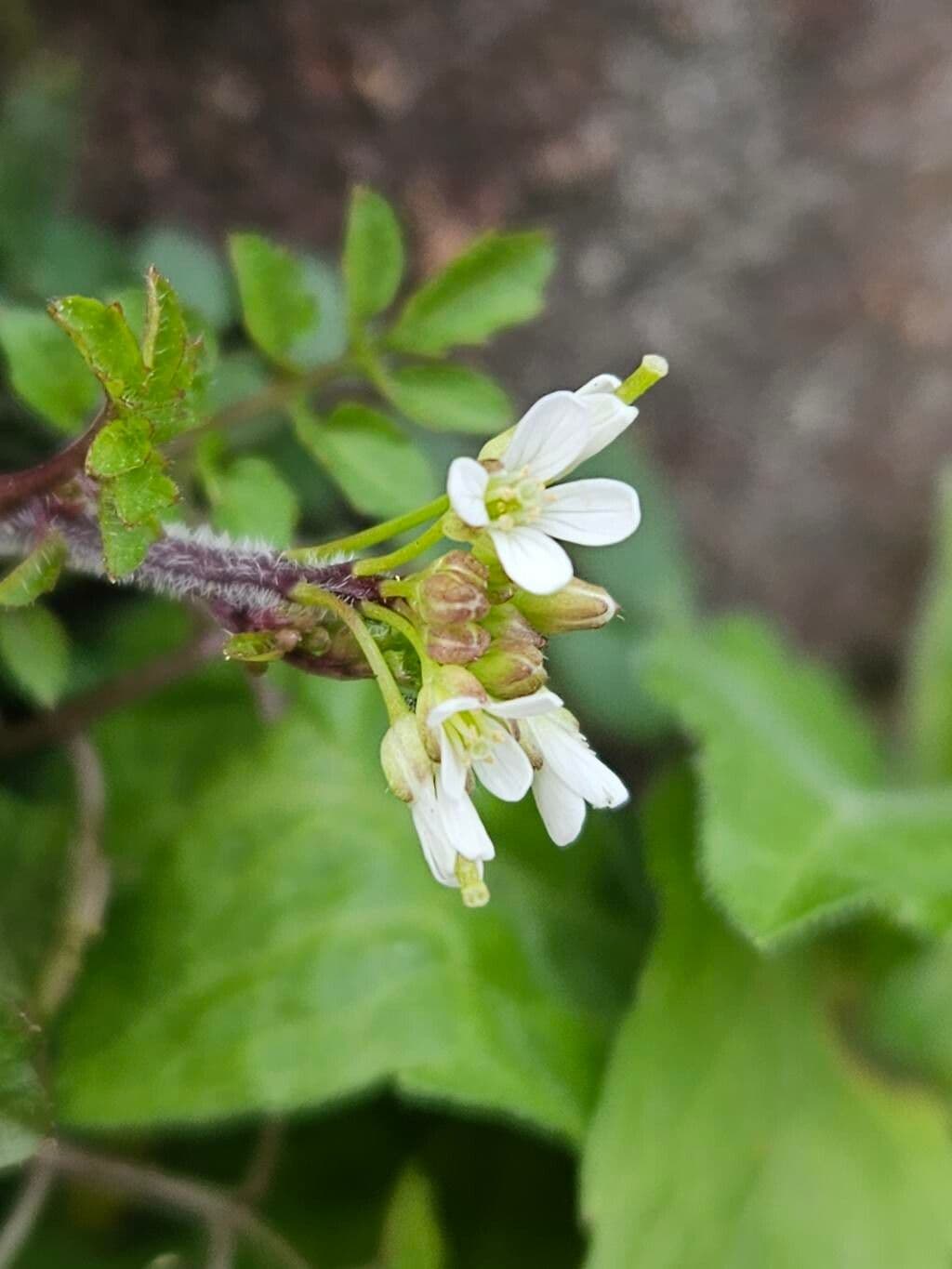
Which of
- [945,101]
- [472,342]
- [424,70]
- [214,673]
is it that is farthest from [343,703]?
[945,101]

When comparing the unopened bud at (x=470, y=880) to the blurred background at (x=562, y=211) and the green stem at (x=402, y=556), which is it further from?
the blurred background at (x=562, y=211)

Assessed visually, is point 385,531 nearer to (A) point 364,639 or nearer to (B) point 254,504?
(A) point 364,639

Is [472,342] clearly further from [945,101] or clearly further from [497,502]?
[945,101]

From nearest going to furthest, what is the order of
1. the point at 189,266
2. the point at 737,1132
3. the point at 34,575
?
the point at 34,575 → the point at 737,1132 → the point at 189,266

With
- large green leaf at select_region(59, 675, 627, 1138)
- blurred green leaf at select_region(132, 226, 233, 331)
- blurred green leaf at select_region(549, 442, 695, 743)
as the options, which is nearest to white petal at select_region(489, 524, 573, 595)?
large green leaf at select_region(59, 675, 627, 1138)

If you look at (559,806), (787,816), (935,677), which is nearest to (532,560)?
(559,806)

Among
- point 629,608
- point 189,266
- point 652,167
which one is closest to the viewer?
point 189,266
